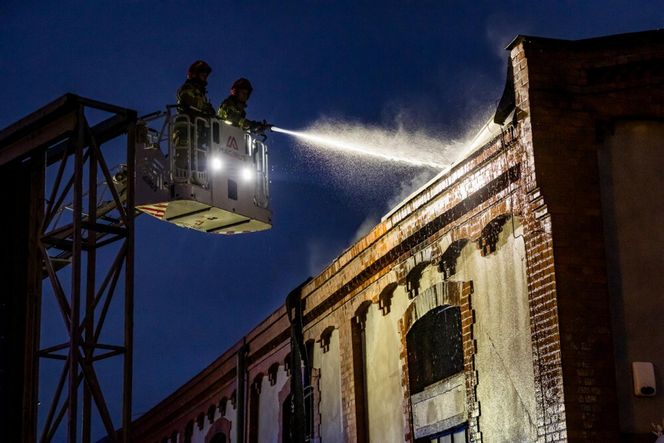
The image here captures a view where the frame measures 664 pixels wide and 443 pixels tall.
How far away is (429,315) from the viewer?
47.9 feet

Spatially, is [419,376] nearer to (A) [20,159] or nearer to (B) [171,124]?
(B) [171,124]

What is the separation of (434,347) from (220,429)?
1083 centimetres

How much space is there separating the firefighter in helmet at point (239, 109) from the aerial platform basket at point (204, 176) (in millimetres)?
158

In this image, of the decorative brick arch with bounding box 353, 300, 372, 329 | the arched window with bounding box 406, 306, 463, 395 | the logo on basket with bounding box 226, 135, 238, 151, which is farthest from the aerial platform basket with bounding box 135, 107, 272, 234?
the arched window with bounding box 406, 306, 463, 395

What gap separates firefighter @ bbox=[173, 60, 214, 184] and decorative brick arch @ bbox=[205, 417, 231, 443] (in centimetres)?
994

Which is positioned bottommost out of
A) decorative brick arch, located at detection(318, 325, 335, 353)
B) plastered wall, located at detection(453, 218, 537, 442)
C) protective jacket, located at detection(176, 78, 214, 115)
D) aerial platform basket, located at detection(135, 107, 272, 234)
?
plastered wall, located at detection(453, 218, 537, 442)

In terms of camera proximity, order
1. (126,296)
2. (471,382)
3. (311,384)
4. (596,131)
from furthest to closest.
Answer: (311,384), (126,296), (471,382), (596,131)

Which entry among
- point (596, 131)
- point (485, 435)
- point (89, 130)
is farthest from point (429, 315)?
point (89, 130)

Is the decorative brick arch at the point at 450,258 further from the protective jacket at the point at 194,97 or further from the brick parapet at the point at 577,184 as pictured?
the protective jacket at the point at 194,97

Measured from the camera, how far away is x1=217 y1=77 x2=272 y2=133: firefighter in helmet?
16.1 meters

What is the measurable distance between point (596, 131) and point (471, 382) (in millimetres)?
3358

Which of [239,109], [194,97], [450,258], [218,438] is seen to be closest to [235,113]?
[239,109]

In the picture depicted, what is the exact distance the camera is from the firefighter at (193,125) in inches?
589

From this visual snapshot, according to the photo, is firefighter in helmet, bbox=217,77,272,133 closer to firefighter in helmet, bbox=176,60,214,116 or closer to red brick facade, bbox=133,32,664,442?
firefighter in helmet, bbox=176,60,214,116
